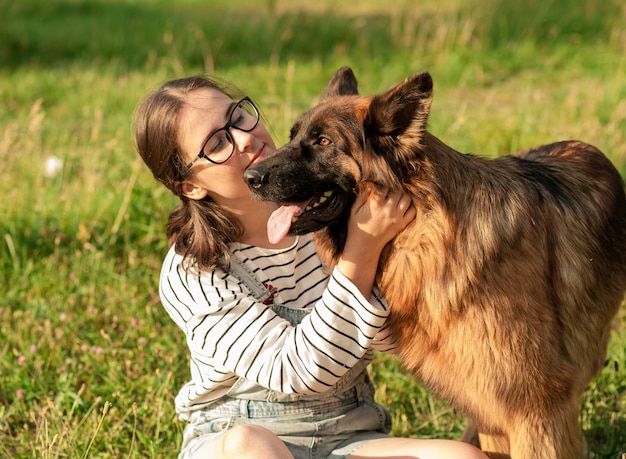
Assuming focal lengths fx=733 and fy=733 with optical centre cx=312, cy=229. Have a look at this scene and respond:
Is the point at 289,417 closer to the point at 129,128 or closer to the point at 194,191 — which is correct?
the point at 194,191

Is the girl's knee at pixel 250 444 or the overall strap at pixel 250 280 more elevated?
the overall strap at pixel 250 280

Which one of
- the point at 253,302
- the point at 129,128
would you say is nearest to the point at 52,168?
the point at 129,128

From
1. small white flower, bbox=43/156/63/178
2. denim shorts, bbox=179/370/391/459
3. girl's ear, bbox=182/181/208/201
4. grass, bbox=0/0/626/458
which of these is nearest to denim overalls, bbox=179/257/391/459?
denim shorts, bbox=179/370/391/459

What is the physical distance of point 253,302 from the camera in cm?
260

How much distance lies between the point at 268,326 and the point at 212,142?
2.31 ft

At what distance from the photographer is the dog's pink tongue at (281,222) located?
240cm

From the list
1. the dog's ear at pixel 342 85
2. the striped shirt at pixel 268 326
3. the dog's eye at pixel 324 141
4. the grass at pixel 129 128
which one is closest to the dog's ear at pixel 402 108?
the dog's eye at pixel 324 141

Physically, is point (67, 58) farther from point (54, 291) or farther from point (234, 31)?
point (54, 291)

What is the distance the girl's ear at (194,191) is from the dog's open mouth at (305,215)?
430mm

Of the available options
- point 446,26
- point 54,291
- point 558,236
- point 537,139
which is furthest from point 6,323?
point 446,26

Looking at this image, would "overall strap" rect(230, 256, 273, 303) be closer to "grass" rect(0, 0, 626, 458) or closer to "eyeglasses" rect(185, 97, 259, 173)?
"eyeglasses" rect(185, 97, 259, 173)

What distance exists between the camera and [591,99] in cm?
645

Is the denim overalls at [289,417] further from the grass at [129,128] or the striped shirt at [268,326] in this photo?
the grass at [129,128]

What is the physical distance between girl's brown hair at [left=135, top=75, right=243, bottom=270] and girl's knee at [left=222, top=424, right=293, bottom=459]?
602 millimetres
